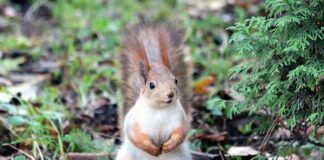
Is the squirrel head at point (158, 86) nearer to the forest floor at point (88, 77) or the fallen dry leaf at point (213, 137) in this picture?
the forest floor at point (88, 77)

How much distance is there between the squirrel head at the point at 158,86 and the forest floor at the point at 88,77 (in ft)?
1.75

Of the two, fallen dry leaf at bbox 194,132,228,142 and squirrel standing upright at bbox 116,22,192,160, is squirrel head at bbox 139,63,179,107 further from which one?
fallen dry leaf at bbox 194,132,228,142

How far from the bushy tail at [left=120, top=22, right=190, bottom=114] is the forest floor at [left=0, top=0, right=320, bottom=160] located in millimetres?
179

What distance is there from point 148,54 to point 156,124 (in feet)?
1.60

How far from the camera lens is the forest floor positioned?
384 cm

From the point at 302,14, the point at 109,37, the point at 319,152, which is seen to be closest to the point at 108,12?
the point at 109,37

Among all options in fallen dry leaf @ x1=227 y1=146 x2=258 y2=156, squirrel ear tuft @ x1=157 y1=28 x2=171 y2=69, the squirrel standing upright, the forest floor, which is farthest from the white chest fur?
fallen dry leaf @ x1=227 y1=146 x2=258 y2=156

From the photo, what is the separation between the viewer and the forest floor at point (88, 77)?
3.84 meters

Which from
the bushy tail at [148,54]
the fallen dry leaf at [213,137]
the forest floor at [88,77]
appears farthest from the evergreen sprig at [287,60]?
the fallen dry leaf at [213,137]

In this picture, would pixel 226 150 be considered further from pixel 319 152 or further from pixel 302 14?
pixel 302 14

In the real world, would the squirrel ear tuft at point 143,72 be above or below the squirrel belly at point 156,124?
above

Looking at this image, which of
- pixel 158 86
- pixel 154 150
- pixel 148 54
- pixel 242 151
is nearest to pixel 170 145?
pixel 154 150

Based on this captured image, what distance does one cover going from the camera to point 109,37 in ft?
19.2

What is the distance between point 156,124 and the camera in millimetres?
2982
